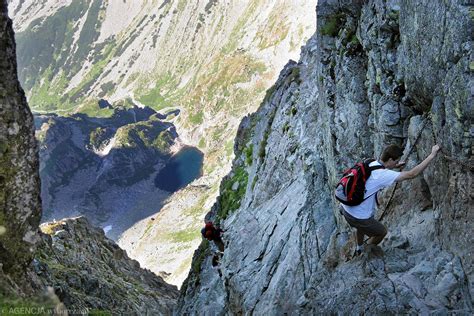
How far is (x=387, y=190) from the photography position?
68.3 feet

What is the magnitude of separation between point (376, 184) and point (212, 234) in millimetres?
24601

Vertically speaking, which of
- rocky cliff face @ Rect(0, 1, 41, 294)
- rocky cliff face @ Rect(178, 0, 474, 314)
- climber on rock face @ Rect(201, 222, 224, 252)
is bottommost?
climber on rock face @ Rect(201, 222, 224, 252)

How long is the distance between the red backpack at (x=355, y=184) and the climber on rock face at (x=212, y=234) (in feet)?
73.9

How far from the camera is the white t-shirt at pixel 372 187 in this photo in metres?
15.4

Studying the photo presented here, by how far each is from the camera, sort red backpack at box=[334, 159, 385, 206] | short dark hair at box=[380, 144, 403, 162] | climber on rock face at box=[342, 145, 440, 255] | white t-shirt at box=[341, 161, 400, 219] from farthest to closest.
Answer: red backpack at box=[334, 159, 385, 206] → short dark hair at box=[380, 144, 403, 162] → white t-shirt at box=[341, 161, 400, 219] → climber on rock face at box=[342, 145, 440, 255]

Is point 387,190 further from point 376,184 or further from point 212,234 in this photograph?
point 212,234

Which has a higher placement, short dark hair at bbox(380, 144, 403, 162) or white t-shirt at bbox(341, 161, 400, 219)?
short dark hair at bbox(380, 144, 403, 162)

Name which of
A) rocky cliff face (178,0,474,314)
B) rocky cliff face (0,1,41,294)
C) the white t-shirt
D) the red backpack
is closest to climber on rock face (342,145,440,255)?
the white t-shirt

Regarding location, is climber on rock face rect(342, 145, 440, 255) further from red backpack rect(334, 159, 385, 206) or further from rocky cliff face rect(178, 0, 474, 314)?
rocky cliff face rect(178, 0, 474, 314)

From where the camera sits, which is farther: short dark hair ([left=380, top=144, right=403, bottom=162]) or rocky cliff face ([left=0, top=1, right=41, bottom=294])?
rocky cliff face ([left=0, top=1, right=41, bottom=294])

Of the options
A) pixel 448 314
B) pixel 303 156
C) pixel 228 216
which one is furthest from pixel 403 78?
pixel 228 216

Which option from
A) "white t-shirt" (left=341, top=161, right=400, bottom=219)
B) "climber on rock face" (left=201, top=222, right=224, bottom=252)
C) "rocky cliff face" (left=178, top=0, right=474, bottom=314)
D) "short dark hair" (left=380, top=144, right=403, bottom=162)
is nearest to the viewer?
"rocky cliff face" (left=178, top=0, right=474, bottom=314)

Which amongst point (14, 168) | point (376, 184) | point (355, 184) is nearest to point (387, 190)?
point (355, 184)

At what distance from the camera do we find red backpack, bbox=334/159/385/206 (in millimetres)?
15977
